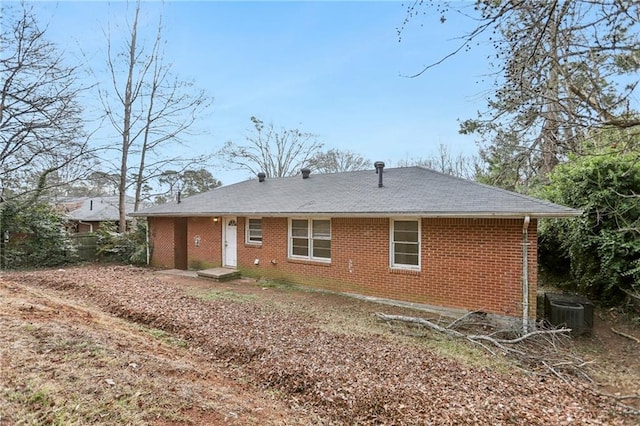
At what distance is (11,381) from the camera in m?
2.83

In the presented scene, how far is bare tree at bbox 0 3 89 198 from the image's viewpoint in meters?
7.04

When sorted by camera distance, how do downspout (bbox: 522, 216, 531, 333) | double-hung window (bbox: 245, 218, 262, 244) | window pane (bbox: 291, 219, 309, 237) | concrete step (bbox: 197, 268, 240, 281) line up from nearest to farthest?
downspout (bbox: 522, 216, 531, 333) < window pane (bbox: 291, 219, 309, 237) < concrete step (bbox: 197, 268, 240, 281) < double-hung window (bbox: 245, 218, 262, 244)

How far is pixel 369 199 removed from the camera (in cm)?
956

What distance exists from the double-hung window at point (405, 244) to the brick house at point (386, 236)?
0.03 m

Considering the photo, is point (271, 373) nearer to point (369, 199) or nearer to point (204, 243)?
point (369, 199)

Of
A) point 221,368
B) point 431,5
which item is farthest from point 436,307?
point 431,5

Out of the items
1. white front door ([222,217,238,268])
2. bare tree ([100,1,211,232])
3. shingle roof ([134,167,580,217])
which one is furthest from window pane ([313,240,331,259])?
bare tree ([100,1,211,232])

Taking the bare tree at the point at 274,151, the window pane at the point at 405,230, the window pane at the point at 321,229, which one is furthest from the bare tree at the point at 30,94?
the bare tree at the point at 274,151

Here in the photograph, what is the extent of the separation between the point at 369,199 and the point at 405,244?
180cm

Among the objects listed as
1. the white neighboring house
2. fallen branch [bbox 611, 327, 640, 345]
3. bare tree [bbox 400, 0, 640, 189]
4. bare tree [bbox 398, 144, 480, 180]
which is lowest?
fallen branch [bbox 611, 327, 640, 345]

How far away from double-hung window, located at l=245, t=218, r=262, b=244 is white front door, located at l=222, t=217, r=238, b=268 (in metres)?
0.60

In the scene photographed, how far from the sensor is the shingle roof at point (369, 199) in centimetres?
705

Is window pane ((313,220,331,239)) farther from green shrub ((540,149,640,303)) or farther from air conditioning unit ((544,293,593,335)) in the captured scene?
green shrub ((540,149,640,303))

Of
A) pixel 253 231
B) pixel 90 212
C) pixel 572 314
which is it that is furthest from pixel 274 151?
pixel 572 314
